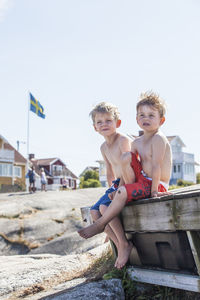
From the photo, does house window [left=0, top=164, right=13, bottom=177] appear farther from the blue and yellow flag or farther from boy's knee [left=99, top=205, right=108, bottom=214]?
boy's knee [left=99, top=205, right=108, bottom=214]

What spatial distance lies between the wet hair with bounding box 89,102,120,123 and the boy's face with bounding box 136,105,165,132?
Answer: 47 centimetres

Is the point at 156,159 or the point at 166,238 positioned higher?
the point at 156,159

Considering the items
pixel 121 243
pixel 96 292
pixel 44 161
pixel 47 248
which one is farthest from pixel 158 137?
pixel 44 161

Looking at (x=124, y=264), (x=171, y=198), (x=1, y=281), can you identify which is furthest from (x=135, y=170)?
(x=1, y=281)

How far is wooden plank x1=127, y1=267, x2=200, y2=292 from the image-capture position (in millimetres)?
2926

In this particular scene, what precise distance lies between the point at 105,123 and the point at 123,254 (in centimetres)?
146

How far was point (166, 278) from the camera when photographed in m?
3.16

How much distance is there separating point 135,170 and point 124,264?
0.93 m

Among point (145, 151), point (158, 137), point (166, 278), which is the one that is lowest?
point (166, 278)

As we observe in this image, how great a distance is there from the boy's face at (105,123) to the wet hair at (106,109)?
35mm

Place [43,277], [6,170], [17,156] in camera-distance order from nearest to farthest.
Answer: [43,277] < [6,170] < [17,156]

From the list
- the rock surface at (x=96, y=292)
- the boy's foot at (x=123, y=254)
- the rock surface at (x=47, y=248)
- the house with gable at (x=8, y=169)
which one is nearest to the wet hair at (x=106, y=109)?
the boy's foot at (x=123, y=254)

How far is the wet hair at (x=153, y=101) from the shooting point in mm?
3730

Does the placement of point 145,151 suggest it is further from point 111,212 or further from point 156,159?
point 111,212
